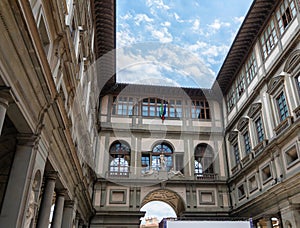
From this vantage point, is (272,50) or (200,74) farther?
(200,74)

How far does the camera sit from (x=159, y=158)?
84.1ft

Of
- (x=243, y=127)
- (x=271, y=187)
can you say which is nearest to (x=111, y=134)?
(x=243, y=127)

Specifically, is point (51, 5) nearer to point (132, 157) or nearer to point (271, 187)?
point (271, 187)

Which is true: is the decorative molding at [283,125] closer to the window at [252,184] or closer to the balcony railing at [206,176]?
the window at [252,184]

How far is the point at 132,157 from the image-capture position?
990 inches

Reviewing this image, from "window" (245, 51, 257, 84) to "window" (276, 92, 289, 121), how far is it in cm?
389

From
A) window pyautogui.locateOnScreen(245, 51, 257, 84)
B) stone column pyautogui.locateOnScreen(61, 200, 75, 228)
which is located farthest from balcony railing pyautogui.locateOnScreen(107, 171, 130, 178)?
window pyautogui.locateOnScreen(245, 51, 257, 84)

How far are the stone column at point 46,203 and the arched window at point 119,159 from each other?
13.6 meters

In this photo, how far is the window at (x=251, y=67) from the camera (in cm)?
2100

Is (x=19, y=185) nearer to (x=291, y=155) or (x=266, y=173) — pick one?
(x=291, y=155)

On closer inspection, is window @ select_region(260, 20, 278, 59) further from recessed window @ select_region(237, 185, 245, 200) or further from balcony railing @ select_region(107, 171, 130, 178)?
balcony railing @ select_region(107, 171, 130, 178)

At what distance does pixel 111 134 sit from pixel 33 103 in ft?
60.0

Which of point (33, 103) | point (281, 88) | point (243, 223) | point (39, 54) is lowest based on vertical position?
point (243, 223)

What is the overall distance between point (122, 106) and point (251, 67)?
11393 millimetres
